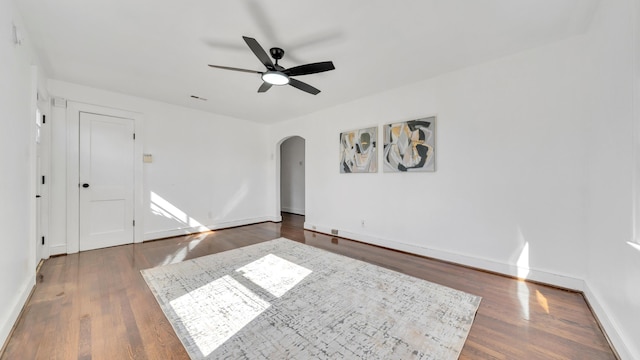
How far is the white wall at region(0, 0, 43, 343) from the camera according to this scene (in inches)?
67.9

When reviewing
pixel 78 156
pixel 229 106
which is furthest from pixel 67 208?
pixel 229 106

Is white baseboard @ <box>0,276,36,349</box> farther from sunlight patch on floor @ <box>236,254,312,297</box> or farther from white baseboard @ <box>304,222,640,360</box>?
white baseboard @ <box>304,222,640,360</box>

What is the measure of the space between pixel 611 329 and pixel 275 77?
3.54 m

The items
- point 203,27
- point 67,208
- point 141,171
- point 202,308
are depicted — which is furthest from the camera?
point 141,171

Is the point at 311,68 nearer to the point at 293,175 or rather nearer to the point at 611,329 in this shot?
the point at 611,329

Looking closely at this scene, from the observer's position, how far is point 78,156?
12.2ft

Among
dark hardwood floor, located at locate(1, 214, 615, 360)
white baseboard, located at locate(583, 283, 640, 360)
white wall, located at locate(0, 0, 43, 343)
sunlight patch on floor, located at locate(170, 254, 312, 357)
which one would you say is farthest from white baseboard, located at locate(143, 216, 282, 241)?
white baseboard, located at locate(583, 283, 640, 360)

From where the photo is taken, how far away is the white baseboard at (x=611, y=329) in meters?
1.43

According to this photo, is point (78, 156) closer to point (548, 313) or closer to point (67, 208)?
point (67, 208)

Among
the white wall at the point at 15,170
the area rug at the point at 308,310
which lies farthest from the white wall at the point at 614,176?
the white wall at the point at 15,170

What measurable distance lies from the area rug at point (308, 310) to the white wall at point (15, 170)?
3.14 ft

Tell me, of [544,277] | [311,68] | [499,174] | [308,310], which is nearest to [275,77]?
[311,68]

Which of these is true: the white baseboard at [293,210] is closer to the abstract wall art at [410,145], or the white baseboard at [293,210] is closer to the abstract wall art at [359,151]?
the abstract wall art at [359,151]

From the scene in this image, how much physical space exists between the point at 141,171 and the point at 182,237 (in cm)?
143
